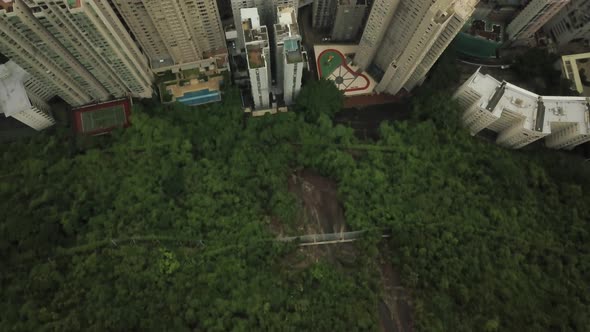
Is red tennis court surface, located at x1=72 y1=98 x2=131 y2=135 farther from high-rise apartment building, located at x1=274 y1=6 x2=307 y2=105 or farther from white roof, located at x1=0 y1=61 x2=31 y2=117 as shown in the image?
high-rise apartment building, located at x1=274 y1=6 x2=307 y2=105

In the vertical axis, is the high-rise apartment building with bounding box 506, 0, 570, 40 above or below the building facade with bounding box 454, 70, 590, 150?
above

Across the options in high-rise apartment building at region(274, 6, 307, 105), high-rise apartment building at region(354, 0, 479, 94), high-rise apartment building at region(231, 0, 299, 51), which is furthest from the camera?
high-rise apartment building at region(231, 0, 299, 51)

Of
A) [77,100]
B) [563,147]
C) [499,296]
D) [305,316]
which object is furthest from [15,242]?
[563,147]

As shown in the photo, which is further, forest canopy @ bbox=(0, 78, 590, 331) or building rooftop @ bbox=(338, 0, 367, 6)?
building rooftop @ bbox=(338, 0, 367, 6)

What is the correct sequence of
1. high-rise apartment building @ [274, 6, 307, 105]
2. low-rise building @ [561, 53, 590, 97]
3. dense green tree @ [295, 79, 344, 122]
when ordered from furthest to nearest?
low-rise building @ [561, 53, 590, 97] < dense green tree @ [295, 79, 344, 122] < high-rise apartment building @ [274, 6, 307, 105]

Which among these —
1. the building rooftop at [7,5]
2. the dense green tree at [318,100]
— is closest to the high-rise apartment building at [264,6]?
the dense green tree at [318,100]

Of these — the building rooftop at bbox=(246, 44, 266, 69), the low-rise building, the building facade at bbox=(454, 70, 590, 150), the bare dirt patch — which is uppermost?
the building rooftop at bbox=(246, 44, 266, 69)

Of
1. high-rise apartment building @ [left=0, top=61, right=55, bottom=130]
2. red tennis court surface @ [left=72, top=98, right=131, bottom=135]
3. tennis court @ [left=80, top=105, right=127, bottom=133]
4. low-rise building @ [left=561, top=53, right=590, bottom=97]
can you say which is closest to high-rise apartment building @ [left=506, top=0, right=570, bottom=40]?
low-rise building @ [left=561, top=53, right=590, bottom=97]
